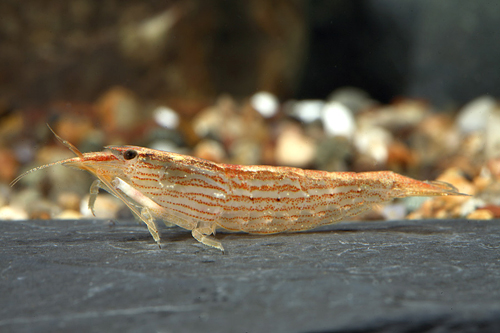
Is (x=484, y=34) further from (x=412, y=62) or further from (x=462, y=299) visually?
(x=462, y=299)

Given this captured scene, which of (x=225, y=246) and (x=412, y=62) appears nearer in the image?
(x=225, y=246)

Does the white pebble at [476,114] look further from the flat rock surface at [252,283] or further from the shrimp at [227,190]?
the flat rock surface at [252,283]

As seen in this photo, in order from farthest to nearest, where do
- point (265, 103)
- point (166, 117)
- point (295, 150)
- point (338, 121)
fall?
point (265, 103) < point (338, 121) < point (166, 117) < point (295, 150)

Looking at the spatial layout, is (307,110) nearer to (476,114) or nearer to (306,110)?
(306,110)

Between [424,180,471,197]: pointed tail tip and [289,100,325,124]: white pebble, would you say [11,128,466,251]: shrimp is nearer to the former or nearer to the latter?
[424,180,471,197]: pointed tail tip

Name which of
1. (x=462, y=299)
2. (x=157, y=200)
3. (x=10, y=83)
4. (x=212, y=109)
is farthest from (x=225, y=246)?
(x=10, y=83)

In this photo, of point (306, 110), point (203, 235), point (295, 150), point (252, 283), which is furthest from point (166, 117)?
point (252, 283)

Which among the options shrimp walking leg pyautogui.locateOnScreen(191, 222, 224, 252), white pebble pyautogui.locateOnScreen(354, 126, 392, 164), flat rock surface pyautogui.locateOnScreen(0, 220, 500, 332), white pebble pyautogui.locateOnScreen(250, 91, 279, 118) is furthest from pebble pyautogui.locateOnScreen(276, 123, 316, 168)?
shrimp walking leg pyautogui.locateOnScreen(191, 222, 224, 252)
